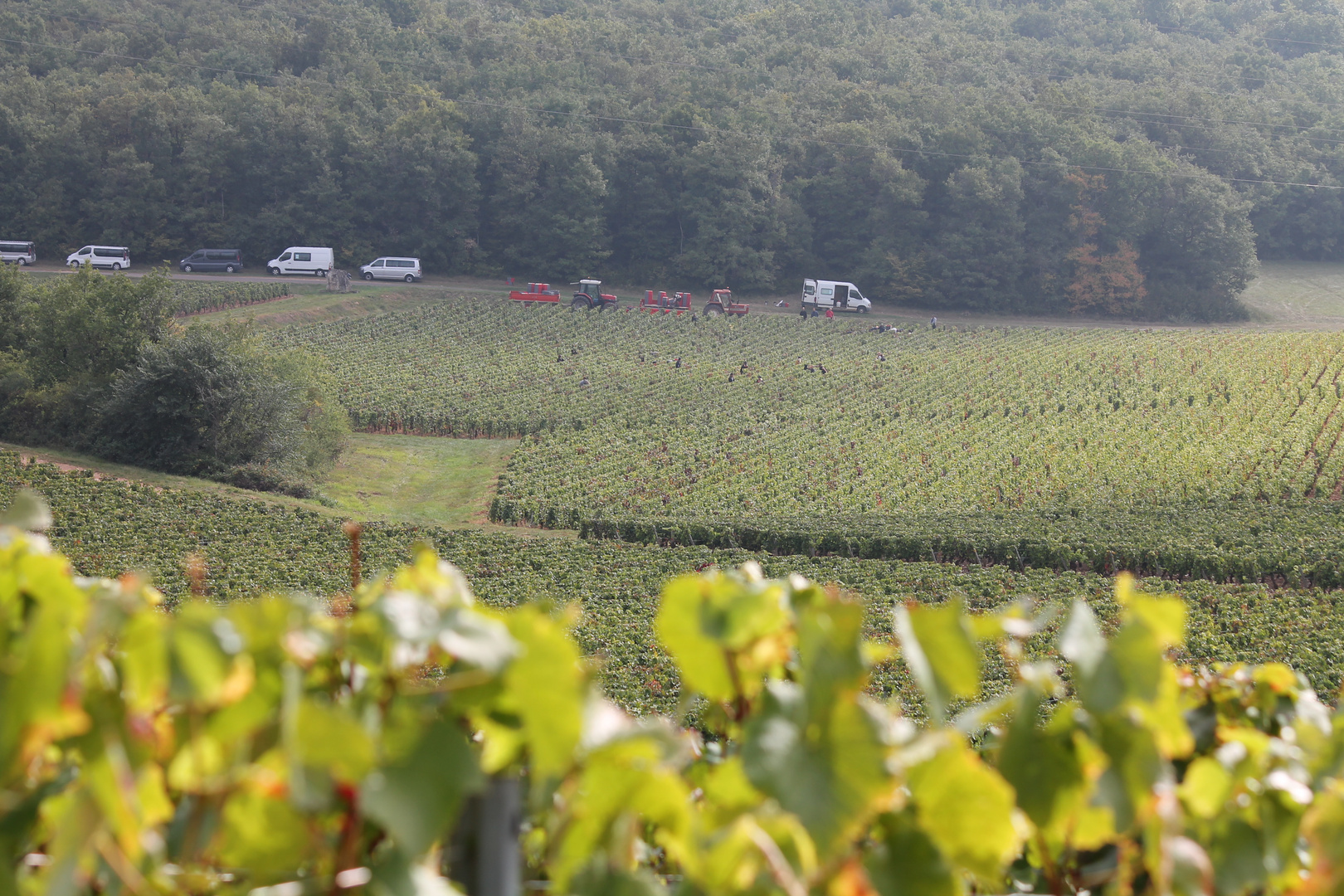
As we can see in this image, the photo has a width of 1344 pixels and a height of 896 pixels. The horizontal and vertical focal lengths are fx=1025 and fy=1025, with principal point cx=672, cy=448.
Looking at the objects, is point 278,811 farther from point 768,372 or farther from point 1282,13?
point 1282,13

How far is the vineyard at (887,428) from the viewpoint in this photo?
2405 cm

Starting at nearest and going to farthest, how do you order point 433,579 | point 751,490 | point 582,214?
point 433,579, point 751,490, point 582,214

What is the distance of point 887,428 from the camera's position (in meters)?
34.4

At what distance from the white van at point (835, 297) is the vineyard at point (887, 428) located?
9.18 feet

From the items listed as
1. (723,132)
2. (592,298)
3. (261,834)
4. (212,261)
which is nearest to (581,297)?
(592,298)

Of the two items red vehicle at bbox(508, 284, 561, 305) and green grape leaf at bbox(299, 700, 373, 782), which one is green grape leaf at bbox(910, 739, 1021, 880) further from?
red vehicle at bbox(508, 284, 561, 305)

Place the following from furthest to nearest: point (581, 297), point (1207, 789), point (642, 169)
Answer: point (642, 169)
point (581, 297)
point (1207, 789)

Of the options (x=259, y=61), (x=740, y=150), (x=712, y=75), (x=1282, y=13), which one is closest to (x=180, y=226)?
(x=259, y=61)

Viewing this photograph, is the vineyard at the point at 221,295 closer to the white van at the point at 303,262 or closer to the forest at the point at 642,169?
the white van at the point at 303,262

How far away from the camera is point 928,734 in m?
1.47

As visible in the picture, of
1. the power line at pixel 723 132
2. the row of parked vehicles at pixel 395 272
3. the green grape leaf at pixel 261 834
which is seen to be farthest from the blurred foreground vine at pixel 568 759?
the power line at pixel 723 132

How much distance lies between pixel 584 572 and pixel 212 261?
4049 cm

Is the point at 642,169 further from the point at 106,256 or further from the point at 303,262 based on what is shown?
the point at 106,256

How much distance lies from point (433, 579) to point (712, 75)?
251 ft
